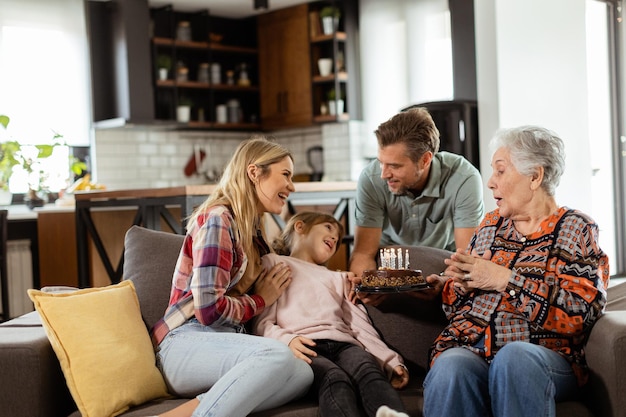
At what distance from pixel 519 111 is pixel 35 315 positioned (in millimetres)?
3949

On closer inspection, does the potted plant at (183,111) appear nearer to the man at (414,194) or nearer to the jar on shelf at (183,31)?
the jar on shelf at (183,31)

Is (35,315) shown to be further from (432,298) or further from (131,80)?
(131,80)

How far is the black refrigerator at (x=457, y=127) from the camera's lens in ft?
18.3

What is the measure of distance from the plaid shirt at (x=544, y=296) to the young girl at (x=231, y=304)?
53 centimetres

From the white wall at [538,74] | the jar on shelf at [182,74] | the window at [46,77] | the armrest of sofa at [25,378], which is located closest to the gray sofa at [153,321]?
the armrest of sofa at [25,378]

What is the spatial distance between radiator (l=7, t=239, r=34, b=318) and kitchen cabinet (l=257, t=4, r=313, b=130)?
2.91m

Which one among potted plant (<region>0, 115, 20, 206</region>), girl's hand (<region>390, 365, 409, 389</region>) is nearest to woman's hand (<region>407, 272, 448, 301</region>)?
girl's hand (<region>390, 365, 409, 389</region>)

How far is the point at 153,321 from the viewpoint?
269 cm

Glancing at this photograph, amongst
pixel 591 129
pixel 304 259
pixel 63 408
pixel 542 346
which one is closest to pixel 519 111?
pixel 591 129

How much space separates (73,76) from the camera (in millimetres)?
7148

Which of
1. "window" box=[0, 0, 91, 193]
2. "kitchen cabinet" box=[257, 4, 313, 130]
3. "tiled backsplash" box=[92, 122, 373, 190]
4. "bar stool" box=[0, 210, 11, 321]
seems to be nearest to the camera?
"bar stool" box=[0, 210, 11, 321]

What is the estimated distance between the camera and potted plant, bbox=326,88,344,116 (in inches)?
297

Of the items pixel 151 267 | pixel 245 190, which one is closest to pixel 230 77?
pixel 151 267

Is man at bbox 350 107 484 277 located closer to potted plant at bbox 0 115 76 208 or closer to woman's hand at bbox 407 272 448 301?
woman's hand at bbox 407 272 448 301
